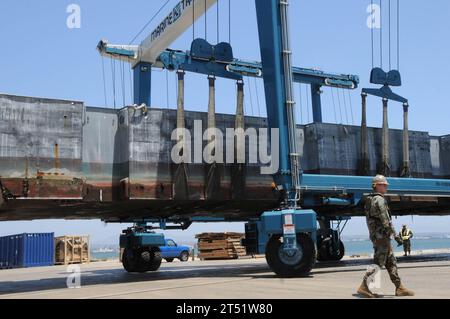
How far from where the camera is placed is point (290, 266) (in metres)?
12.4

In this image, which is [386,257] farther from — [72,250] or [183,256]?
[72,250]

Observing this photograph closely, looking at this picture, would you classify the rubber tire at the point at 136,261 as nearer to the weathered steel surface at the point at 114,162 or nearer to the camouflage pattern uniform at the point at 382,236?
the weathered steel surface at the point at 114,162

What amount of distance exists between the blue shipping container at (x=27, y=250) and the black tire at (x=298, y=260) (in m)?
23.3

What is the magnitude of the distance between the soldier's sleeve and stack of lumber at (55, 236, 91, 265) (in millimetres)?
28437

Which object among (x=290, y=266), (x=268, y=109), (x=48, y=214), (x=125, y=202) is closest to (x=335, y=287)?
(x=290, y=266)

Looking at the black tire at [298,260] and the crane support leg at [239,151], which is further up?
the crane support leg at [239,151]

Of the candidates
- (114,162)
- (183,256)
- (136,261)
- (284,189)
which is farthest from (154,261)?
(183,256)

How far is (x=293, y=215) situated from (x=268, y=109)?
2818mm

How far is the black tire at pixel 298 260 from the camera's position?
12.3 metres

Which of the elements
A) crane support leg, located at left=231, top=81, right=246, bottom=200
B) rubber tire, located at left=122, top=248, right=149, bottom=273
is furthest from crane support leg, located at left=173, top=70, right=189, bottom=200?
rubber tire, located at left=122, top=248, right=149, bottom=273

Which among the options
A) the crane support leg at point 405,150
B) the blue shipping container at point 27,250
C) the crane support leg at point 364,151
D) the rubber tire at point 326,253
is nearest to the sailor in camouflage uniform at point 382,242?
the crane support leg at point 364,151

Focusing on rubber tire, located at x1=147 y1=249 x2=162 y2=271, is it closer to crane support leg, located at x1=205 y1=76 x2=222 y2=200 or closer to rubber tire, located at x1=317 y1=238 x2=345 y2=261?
crane support leg, located at x1=205 y1=76 x2=222 y2=200

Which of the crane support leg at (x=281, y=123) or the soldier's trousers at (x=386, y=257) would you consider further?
the crane support leg at (x=281, y=123)

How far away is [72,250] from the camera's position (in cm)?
3391
